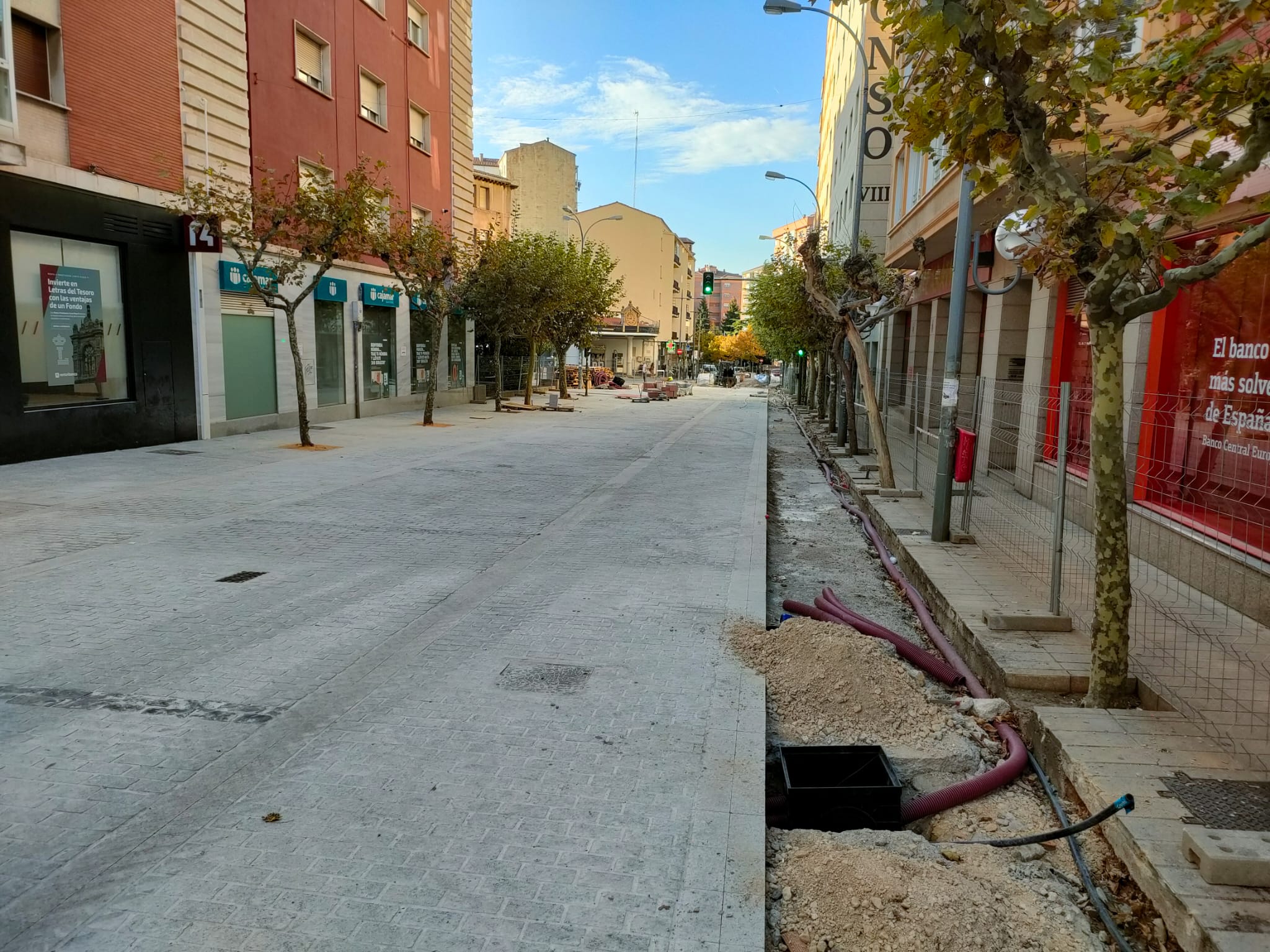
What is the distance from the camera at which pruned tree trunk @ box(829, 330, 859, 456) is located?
16.1 metres

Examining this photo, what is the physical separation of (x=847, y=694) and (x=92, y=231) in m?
14.2

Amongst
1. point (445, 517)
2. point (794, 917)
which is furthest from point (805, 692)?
point (445, 517)

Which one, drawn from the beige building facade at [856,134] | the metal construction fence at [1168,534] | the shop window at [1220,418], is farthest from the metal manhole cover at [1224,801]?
the beige building facade at [856,134]

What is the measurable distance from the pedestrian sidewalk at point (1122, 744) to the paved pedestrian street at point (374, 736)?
134 centimetres

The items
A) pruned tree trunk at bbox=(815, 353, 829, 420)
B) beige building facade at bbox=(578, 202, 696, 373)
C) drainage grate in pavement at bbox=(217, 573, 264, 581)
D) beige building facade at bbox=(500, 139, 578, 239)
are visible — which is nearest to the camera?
drainage grate in pavement at bbox=(217, 573, 264, 581)

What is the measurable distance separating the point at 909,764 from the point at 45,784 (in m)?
3.70

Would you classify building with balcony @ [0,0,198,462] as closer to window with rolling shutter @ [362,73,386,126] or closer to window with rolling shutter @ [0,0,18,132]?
window with rolling shutter @ [0,0,18,132]

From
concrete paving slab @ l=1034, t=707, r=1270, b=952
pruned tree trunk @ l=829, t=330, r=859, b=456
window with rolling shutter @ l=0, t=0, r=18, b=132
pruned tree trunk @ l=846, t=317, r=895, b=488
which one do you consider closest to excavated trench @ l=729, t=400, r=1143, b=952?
concrete paving slab @ l=1034, t=707, r=1270, b=952

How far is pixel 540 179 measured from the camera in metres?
69.1

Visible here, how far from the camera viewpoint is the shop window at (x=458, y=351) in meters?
29.5

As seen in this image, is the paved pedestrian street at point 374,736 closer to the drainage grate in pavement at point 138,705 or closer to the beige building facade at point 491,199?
the drainage grate in pavement at point 138,705

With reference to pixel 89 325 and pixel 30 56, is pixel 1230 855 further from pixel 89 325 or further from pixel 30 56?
pixel 30 56

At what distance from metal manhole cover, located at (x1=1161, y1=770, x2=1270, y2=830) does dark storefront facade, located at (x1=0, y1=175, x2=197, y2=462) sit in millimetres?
14151

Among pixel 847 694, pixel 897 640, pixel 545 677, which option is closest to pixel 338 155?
pixel 545 677
